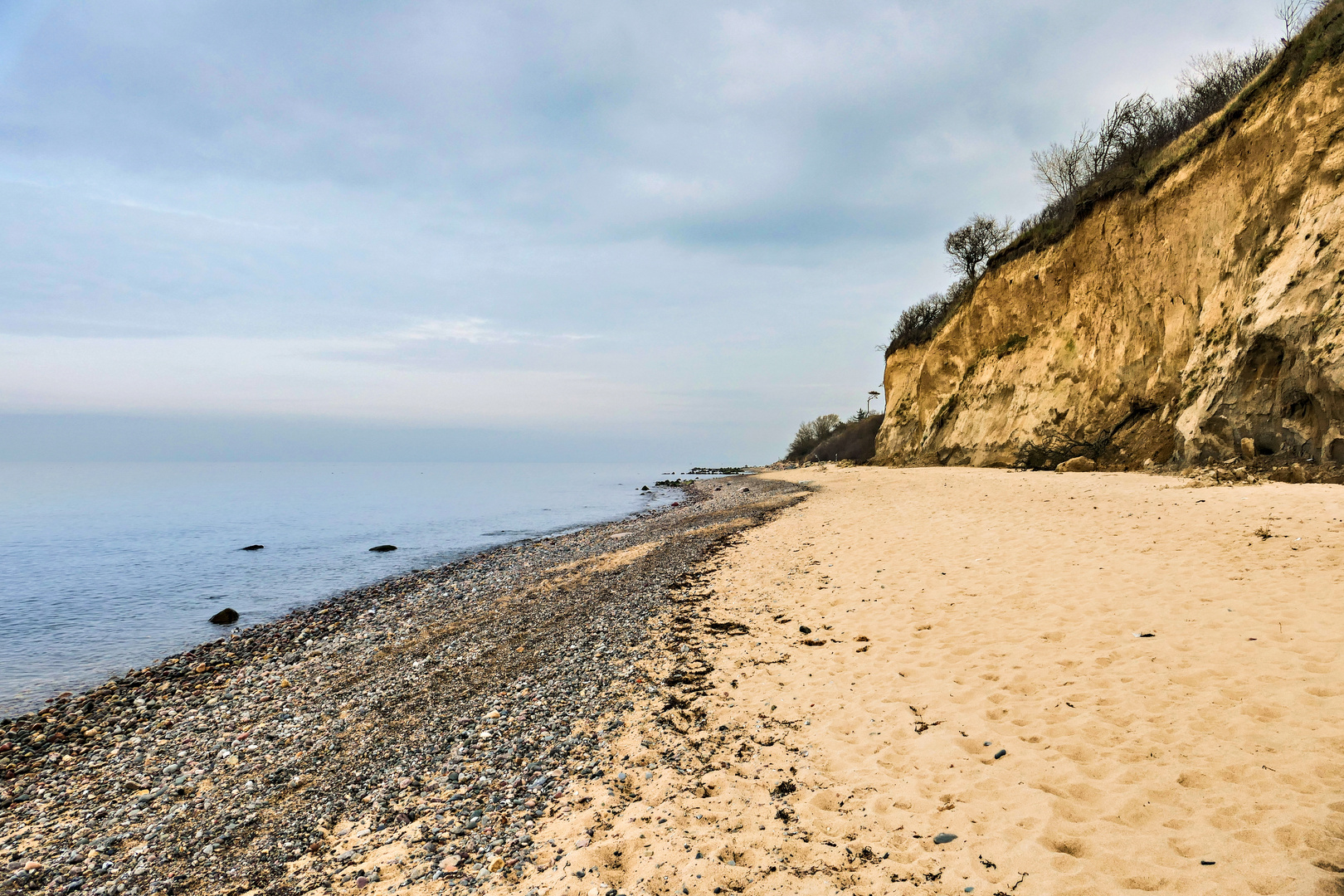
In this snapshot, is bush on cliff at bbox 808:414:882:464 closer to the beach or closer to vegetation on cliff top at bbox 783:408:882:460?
vegetation on cliff top at bbox 783:408:882:460

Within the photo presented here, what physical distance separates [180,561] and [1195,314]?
39.4 meters

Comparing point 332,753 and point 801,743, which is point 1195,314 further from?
point 332,753

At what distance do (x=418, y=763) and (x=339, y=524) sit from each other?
34074mm

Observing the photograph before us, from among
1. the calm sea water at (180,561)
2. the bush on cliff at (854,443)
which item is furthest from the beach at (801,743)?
the bush on cliff at (854,443)

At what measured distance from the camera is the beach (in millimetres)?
3621

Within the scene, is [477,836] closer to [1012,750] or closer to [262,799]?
[262,799]

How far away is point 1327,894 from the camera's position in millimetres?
2742

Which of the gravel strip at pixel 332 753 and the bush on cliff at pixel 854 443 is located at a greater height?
the bush on cliff at pixel 854 443

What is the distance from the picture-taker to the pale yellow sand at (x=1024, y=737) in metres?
3.41

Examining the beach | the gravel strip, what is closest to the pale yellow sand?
the beach

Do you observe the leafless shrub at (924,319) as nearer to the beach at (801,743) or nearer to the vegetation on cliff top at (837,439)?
the vegetation on cliff top at (837,439)

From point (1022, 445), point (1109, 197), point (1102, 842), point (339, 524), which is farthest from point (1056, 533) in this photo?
point (339, 524)

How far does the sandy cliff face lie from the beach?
527 centimetres

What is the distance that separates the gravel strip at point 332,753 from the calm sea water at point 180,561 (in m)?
2.71
